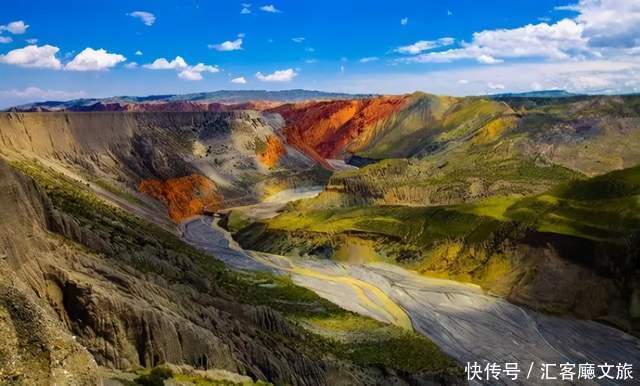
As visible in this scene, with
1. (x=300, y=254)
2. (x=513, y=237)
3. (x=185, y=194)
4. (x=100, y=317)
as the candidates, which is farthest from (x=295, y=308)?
(x=185, y=194)

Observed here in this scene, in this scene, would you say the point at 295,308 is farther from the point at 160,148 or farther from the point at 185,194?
the point at 160,148

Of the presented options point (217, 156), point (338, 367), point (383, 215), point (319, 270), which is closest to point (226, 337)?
point (338, 367)

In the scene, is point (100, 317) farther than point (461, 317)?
No

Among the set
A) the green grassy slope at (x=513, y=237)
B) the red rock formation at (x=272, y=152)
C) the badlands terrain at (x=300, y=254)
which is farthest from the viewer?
the red rock formation at (x=272, y=152)

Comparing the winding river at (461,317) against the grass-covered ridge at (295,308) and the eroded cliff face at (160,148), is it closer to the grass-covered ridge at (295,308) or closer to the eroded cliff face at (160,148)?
the grass-covered ridge at (295,308)

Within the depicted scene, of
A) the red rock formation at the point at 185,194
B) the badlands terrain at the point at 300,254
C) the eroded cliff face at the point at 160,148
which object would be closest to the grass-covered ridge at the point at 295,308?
the badlands terrain at the point at 300,254

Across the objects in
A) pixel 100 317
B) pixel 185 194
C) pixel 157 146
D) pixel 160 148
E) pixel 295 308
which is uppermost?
pixel 157 146
